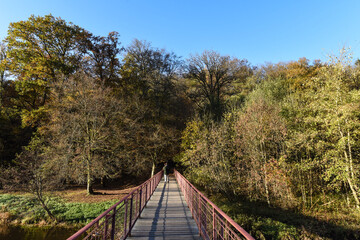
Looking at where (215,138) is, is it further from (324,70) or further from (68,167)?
(68,167)

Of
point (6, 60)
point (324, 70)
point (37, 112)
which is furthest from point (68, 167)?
point (324, 70)

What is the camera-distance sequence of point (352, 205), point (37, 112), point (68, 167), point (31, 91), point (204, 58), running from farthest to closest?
point (204, 58)
point (31, 91)
point (37, 112)
point (68, 167)
point (352, 205)

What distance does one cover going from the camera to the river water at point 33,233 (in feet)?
31.2

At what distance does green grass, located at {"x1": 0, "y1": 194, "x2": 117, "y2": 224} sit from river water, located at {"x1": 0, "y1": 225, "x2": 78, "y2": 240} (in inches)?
23.7

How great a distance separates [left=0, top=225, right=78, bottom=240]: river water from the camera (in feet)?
31.2

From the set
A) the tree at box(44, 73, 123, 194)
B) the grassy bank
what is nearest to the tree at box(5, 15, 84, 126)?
the tree at box(44, 73, 123, 194)

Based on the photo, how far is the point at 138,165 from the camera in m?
18.6

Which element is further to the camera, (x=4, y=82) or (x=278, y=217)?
(x=4, y=82)

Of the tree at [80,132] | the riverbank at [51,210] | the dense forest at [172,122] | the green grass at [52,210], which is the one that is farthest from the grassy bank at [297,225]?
the tree at [80,132]

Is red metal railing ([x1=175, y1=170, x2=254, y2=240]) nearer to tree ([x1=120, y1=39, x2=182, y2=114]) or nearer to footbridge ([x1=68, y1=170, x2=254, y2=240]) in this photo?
footbridge ([x1=68, y1=170, x2=254, y2=240])

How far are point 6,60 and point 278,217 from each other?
86.0ft

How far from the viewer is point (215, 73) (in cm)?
2591

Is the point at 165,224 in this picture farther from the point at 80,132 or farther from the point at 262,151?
the point at 80,132

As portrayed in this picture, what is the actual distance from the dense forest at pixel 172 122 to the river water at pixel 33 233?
7.21 feet
